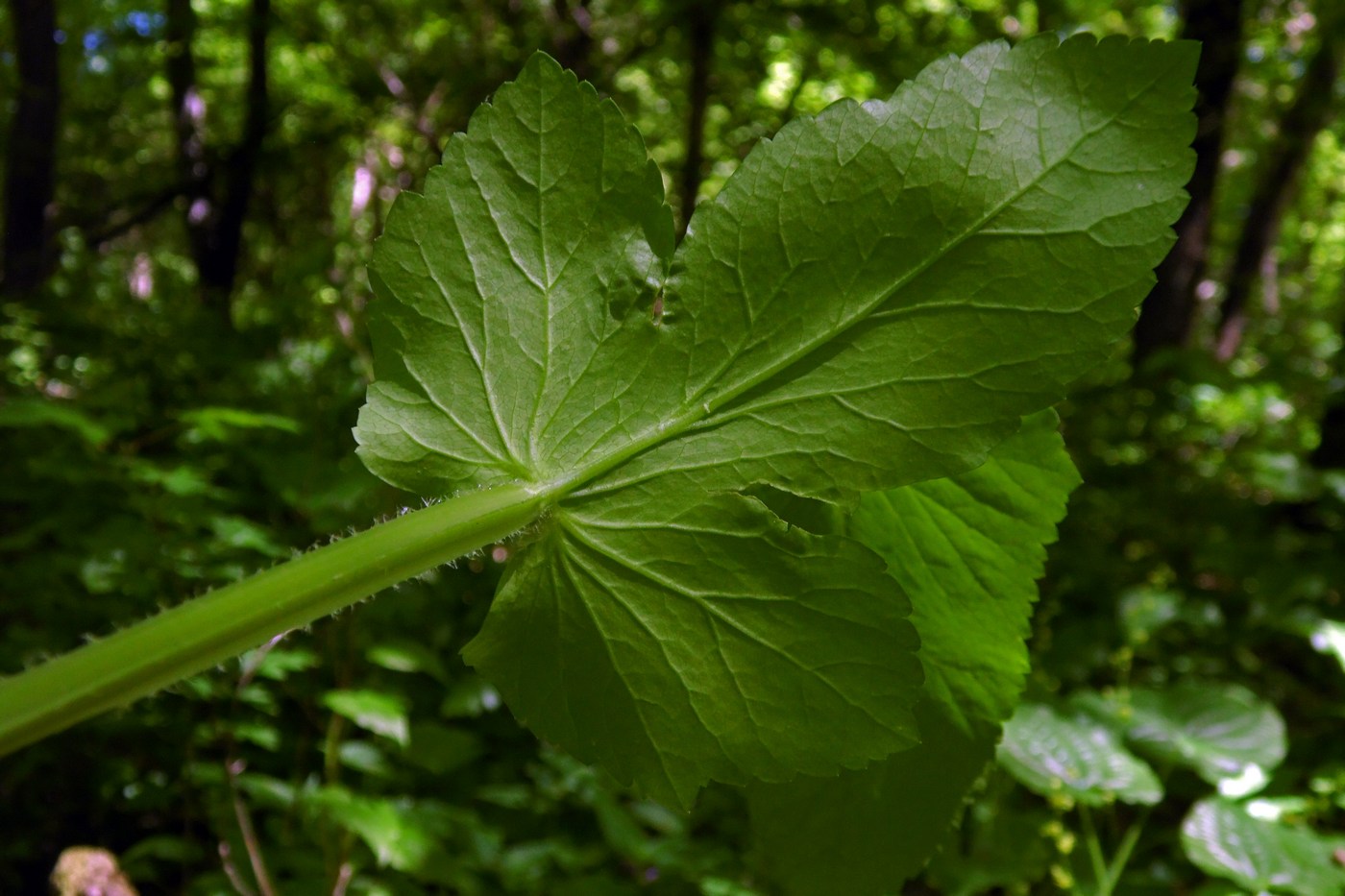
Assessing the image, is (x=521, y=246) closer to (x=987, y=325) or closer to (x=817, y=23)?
(x=987, y=325)

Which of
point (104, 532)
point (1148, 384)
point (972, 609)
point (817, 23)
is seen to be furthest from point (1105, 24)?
point (972, 609)

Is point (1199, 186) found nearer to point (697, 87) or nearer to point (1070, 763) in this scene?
point (697, 87)

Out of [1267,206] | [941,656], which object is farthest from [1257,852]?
[1267,206]

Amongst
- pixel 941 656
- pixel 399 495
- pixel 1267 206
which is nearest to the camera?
pixel 941 656

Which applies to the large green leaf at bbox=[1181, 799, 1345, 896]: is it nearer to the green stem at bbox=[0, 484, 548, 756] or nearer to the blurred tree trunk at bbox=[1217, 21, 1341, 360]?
the green stem at bbox=[0, 484, 548, 756]

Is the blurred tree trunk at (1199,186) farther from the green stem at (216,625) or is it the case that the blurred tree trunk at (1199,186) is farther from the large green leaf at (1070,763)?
the green stem at (216,625)

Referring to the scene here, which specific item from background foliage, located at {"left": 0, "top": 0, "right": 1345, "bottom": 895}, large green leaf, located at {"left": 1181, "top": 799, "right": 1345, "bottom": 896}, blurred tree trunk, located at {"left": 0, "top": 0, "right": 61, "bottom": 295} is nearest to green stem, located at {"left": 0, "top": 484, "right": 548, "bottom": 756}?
background foliage, located at {"left": 0, "top": 0, "right": 1345, "bottom": 895}
